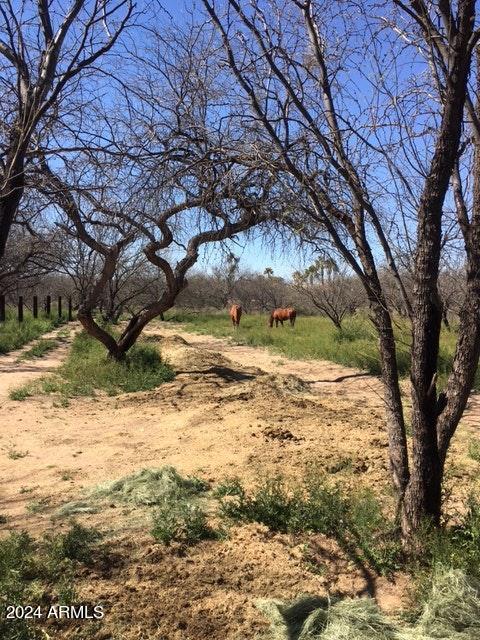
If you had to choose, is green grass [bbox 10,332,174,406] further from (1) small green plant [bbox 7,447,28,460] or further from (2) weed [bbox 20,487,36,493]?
(2) weed [bbox 20,487,36,493]

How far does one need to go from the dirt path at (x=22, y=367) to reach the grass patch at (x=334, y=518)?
21.2 feet

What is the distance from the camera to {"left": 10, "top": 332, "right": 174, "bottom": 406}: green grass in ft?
34.4

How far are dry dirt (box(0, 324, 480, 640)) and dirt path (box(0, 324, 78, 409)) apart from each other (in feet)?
0.49

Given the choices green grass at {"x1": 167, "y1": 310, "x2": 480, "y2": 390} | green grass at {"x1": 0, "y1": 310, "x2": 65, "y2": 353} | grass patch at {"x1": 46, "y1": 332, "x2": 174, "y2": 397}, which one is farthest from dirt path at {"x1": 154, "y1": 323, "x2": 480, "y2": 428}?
green grass at {"x1": 0, "y1": 310, "x2": 65, "y2": 353}

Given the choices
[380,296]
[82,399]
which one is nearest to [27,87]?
[380,296]

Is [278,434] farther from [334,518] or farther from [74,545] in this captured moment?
[74,545]

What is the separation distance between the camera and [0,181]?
336 cm

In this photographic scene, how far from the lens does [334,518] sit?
3.80 m

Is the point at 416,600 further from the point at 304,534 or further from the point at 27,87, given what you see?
the point at 27,87

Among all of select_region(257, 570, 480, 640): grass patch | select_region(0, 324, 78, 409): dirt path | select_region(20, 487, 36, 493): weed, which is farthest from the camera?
select_region(0, 324, 78, 409): dirt path

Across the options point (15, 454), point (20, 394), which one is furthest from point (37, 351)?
point (15, 454)

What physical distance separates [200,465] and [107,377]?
6187mm

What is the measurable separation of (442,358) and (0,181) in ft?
37.4

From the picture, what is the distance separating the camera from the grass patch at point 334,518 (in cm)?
346
